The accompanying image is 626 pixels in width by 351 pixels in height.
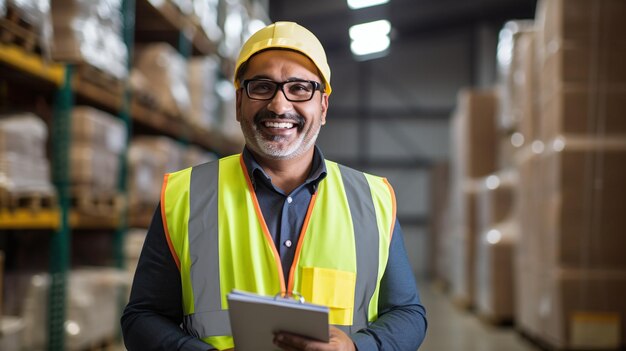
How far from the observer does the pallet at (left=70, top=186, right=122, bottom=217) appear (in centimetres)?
511

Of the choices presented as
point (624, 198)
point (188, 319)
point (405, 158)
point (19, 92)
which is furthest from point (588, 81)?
point (405, 158)

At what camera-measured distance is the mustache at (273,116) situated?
2062mm

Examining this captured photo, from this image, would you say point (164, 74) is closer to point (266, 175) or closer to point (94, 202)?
point (94, 202)

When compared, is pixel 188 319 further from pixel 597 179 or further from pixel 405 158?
Result: pixel 405 158

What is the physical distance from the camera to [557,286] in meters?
5.98

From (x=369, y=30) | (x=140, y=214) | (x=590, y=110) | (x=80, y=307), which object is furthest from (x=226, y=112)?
(x=369, y=30)

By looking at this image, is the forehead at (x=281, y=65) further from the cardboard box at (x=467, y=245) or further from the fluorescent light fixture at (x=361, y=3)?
the fluorescent light fixture at (x=361, y=3)

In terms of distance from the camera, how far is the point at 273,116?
206 cm

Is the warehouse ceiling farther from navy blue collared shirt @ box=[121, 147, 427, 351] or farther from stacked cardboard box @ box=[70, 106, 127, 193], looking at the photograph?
navy blue collared shirt @ box=[121, 147, 427, 351]

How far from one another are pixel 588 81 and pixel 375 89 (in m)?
13.3

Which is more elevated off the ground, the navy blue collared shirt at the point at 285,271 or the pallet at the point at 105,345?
the navy blue collared shirt at the point at 285,271

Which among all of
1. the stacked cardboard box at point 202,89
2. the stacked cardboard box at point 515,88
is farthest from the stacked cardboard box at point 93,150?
the stacked cardboard box at point 515,88

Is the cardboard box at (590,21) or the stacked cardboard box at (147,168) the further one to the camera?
the stacked cardboard box at (147,168)

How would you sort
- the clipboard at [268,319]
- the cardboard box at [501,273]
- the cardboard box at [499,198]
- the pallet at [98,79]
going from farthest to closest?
the cardboard box at [499,198], the cardboard box at [501,273], the pallet at [98,79], the clipboard at [268,319]
